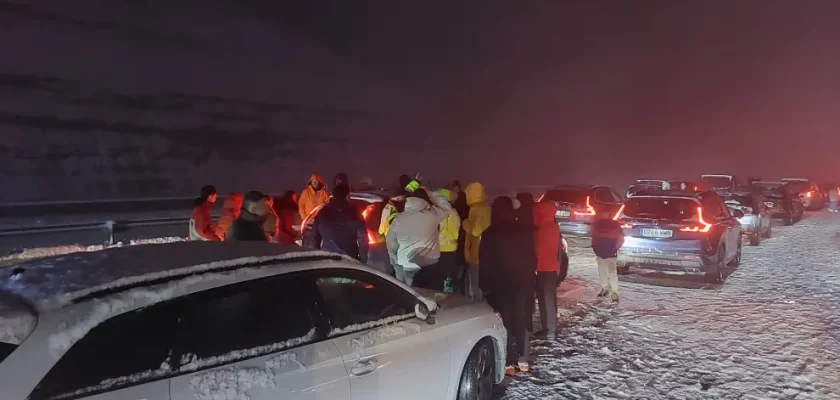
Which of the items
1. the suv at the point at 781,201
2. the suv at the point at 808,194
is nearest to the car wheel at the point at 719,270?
the suv at the point at 781,201

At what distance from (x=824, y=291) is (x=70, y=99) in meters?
49.5

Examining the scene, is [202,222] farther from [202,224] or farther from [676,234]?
[676,234]

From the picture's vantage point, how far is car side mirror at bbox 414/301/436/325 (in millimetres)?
4051

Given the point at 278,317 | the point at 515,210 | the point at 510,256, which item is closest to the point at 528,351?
the point at 510,256

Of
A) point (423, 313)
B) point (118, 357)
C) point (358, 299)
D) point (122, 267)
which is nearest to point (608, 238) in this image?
point (423, 313)

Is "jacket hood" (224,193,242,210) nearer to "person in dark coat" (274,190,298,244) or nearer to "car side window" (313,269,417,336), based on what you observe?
"person in dark coat" (274,190,298,244)

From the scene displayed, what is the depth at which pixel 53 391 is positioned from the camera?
88.2 inches

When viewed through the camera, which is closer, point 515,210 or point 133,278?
point 133,278

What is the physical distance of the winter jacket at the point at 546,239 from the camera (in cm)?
663

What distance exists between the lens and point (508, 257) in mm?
5531

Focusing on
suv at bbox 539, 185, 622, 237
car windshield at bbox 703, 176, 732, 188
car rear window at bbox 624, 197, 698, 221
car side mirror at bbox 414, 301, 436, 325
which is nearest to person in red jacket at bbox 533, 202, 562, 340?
car side mirror at bbox 414, 301, 436, 325

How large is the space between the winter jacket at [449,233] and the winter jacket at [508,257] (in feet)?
3.13

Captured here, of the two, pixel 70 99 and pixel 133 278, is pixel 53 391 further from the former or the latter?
pixel 70 99

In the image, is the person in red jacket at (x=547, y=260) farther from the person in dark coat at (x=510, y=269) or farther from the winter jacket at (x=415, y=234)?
the winter jacket at (x=415, y=234)
